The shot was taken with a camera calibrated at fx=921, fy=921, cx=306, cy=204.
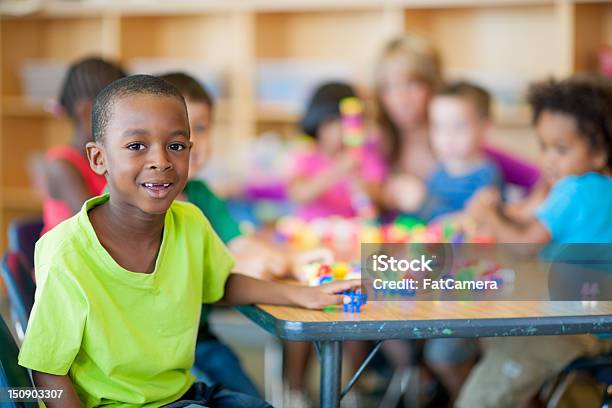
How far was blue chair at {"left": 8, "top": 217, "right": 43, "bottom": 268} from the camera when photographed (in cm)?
235

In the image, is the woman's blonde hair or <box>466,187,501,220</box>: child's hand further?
the woman's blonde hair

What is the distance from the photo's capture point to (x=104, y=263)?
152 centimetres

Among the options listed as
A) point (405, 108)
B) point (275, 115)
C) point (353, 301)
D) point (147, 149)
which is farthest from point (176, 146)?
point (275, 115)

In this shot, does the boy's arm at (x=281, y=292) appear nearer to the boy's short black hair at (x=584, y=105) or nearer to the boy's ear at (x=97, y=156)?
the boy's ear at (x=97, y=156)

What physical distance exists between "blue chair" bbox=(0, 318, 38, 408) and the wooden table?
1.37ft

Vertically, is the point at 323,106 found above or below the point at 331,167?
above

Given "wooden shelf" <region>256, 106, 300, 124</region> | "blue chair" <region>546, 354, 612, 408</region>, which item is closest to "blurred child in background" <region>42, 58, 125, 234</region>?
"blue chair" <region>546, 354, 612, 408</region>

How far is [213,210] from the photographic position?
2250 mm

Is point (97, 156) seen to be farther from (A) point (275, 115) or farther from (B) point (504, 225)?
(A) point (275, 115)

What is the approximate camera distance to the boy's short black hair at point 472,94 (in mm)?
3189

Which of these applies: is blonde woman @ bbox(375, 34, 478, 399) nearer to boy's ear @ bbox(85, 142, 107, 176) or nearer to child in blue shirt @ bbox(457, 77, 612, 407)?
child in blue shirt @ bbox(457, 77, 612, 407)

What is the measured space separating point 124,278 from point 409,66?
215 cm

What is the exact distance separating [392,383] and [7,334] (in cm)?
182

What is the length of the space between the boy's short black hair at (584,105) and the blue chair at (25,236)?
1.38 metres
